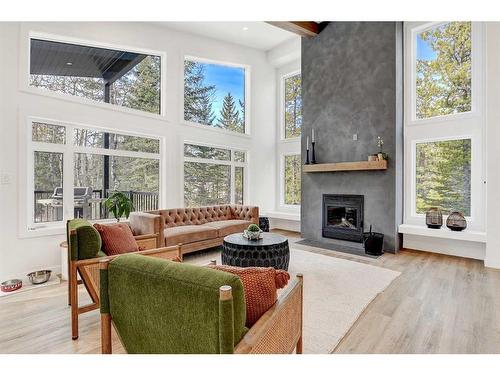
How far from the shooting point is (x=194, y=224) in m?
5.25

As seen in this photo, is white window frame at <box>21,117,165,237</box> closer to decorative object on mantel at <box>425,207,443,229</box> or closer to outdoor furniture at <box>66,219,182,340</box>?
outdoor furniture at <box>66,219,182,340</box>

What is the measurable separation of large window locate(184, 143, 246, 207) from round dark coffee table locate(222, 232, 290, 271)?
271 cm

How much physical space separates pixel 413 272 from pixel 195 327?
375 centimetres

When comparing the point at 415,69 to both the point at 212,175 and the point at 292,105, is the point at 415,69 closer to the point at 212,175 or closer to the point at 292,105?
the point at 292,105

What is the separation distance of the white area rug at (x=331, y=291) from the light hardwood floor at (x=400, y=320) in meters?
0.09

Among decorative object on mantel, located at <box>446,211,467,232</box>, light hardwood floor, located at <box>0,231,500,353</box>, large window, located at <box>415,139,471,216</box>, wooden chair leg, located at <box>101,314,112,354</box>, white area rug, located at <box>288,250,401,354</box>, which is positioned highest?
large window, located at <box>415,139,471,216</box>

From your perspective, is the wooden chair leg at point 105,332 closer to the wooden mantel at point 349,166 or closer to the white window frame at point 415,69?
the wooden mantel at point 349,166

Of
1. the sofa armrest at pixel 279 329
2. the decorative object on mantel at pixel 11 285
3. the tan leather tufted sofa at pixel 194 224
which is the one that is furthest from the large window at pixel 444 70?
the decorative object on mantel at pixel 11 285

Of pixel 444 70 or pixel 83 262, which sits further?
pixel 444 70

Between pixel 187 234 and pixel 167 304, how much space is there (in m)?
3.36

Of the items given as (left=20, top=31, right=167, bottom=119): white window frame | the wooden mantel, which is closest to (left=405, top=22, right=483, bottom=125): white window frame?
the wooden mantel

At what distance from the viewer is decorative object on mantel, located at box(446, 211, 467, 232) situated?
4344mm

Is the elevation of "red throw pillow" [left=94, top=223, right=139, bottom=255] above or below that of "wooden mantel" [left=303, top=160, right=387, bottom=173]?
below

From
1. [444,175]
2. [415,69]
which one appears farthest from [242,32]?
[444,175]
